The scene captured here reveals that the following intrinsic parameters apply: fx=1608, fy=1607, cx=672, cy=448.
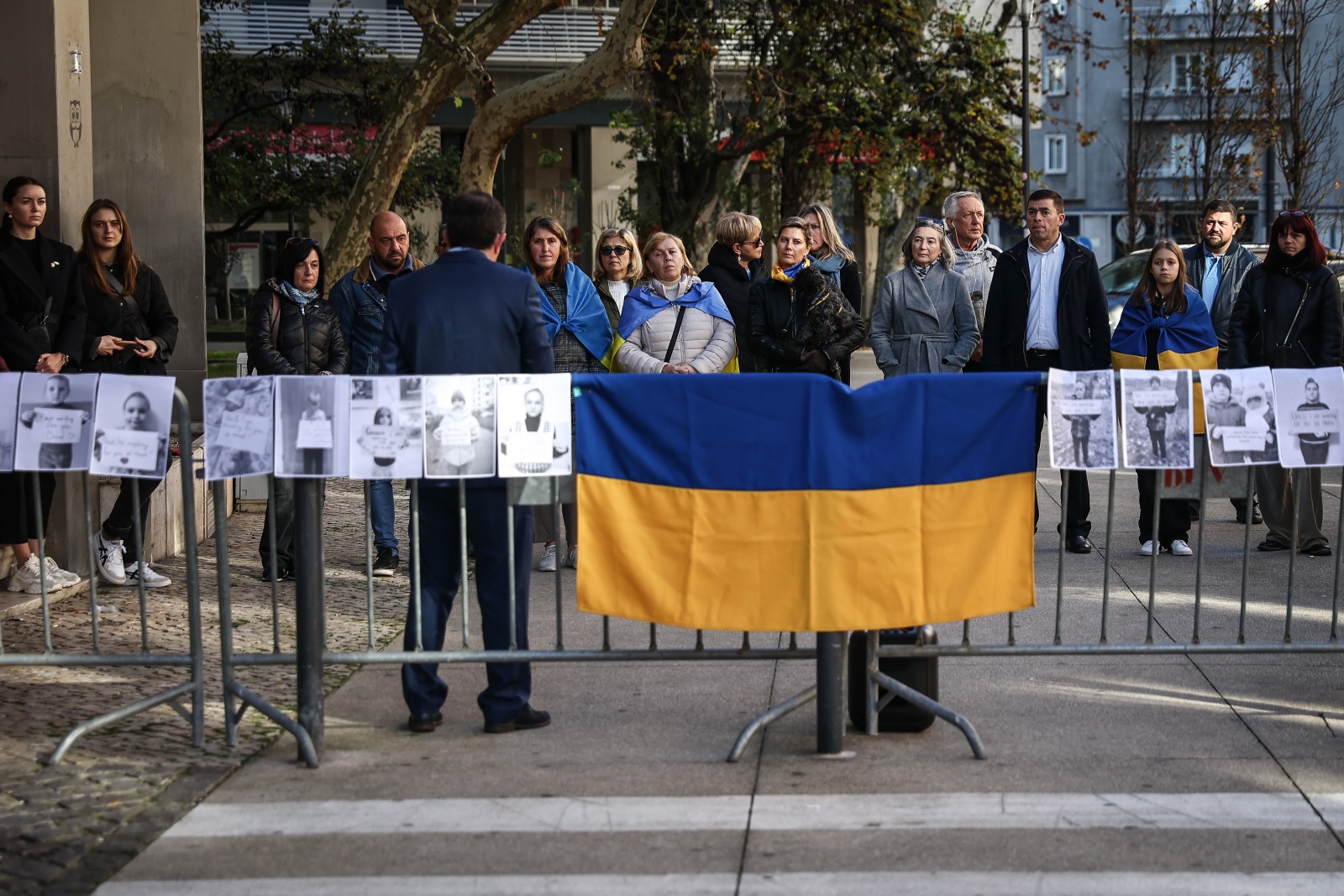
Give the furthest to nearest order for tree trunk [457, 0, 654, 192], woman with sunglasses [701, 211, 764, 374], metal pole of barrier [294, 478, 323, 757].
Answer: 1. tree trunk [457, 0, 654, 192]
2. woman with sunglasses [701, 211, 764, 374]
3. metal pole of barrier [294, 478, 323, 757]

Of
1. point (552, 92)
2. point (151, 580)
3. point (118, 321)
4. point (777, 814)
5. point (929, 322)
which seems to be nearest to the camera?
point (777, 814)

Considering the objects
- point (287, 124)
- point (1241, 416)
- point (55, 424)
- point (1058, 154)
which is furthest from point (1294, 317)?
point (1058, 154)

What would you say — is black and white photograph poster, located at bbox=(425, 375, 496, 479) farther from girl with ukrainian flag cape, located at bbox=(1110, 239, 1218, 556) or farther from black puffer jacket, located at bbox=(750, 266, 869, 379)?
girl with ukrainian flag cape, located at bbox=(1110, 239, 1218, 556)

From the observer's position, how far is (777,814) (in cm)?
489

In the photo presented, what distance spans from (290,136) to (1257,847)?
2125cm

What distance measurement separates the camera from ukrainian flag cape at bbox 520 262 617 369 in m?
9.04

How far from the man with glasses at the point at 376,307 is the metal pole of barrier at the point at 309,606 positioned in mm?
3532

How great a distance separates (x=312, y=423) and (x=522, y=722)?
4.39 ft

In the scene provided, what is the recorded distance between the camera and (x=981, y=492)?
550 cm

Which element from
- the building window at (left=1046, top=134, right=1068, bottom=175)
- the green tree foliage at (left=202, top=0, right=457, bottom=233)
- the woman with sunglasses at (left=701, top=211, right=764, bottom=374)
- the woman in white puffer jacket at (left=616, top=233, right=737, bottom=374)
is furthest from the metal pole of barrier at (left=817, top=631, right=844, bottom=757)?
the building window at (left=1046, top=134, right=1068, bottom=175)

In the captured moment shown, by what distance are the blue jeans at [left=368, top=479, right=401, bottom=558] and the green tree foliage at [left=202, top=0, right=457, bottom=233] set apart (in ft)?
41.6

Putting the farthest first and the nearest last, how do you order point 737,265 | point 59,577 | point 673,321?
1. point 737,265
2. point 673,321
3. point 59,577

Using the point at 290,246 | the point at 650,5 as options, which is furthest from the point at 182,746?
the point at 650,5

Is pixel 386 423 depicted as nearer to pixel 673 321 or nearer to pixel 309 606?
pixel 309 606
